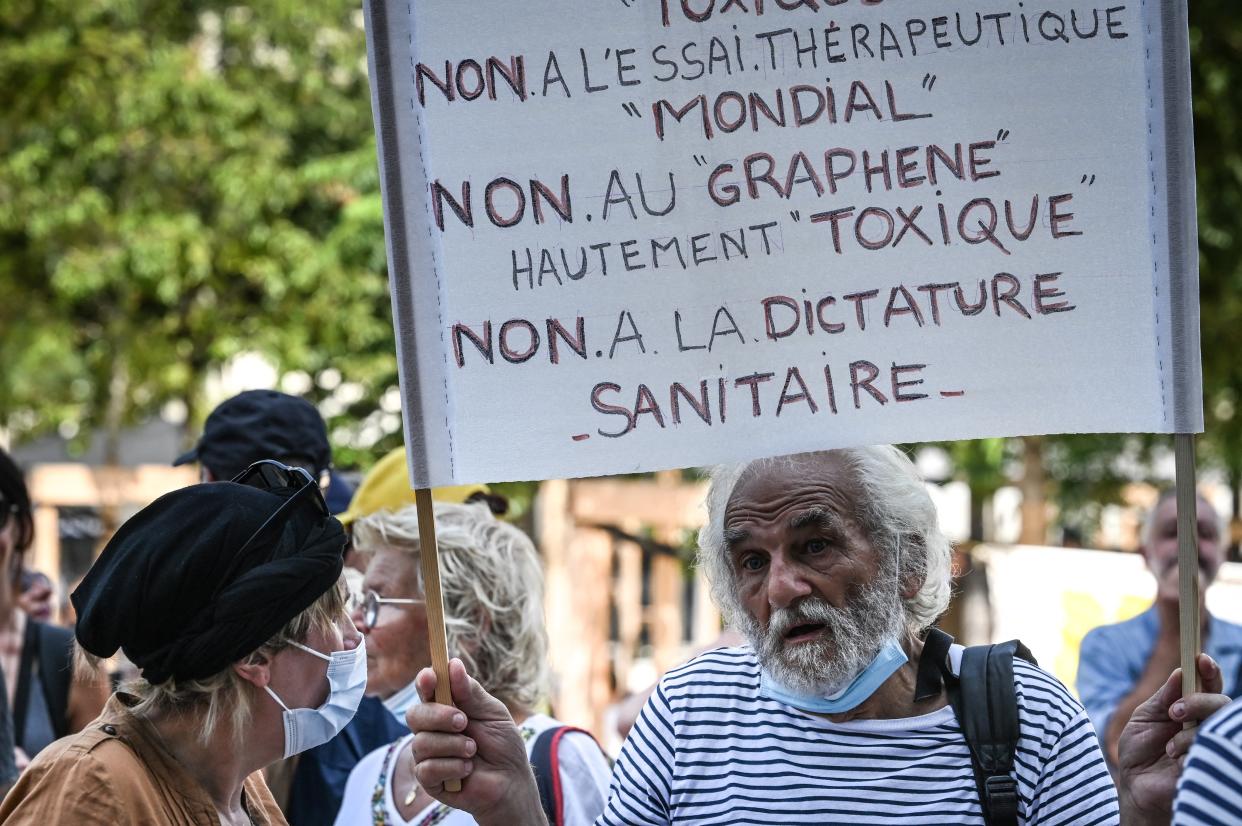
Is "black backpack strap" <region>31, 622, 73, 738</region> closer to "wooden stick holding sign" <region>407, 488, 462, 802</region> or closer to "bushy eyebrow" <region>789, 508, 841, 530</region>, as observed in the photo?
"wooden stick holding sign" <region>407, 488, 462, 802</region>

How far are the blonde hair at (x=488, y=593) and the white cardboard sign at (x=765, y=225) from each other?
1052 millimetres

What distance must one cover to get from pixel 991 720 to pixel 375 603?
169 centimetres

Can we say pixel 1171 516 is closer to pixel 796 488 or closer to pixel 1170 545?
pixel 1170 545

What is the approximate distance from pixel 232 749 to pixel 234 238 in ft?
27.6

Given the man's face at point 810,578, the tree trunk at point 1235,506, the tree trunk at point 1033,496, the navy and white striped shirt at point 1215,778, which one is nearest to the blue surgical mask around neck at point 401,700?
the man's face at point 810,578

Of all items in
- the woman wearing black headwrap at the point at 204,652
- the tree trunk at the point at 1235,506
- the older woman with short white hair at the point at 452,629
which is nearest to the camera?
the woman wearing black headwrap at the point at 204,652

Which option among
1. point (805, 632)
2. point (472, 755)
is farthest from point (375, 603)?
point (805, 632)

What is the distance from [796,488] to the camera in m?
2.46

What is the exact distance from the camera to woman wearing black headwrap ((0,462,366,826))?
6.87ft

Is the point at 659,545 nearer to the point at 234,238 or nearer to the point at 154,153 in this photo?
the point at 234,238

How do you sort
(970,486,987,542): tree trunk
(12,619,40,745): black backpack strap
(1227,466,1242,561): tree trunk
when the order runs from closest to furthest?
(12,619,40,745): black backpack strap → (1227,466,1242,561): tree trunk → (970,486,987,542): tree trunk

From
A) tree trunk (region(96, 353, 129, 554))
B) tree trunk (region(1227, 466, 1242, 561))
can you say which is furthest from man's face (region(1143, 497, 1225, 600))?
tree trunk (region(96, 353, 129, 554))

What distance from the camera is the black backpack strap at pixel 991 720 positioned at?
2236 millimetres

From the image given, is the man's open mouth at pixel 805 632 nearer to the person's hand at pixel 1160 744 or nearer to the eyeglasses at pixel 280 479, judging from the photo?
the person's hand at pixel 1160 744
